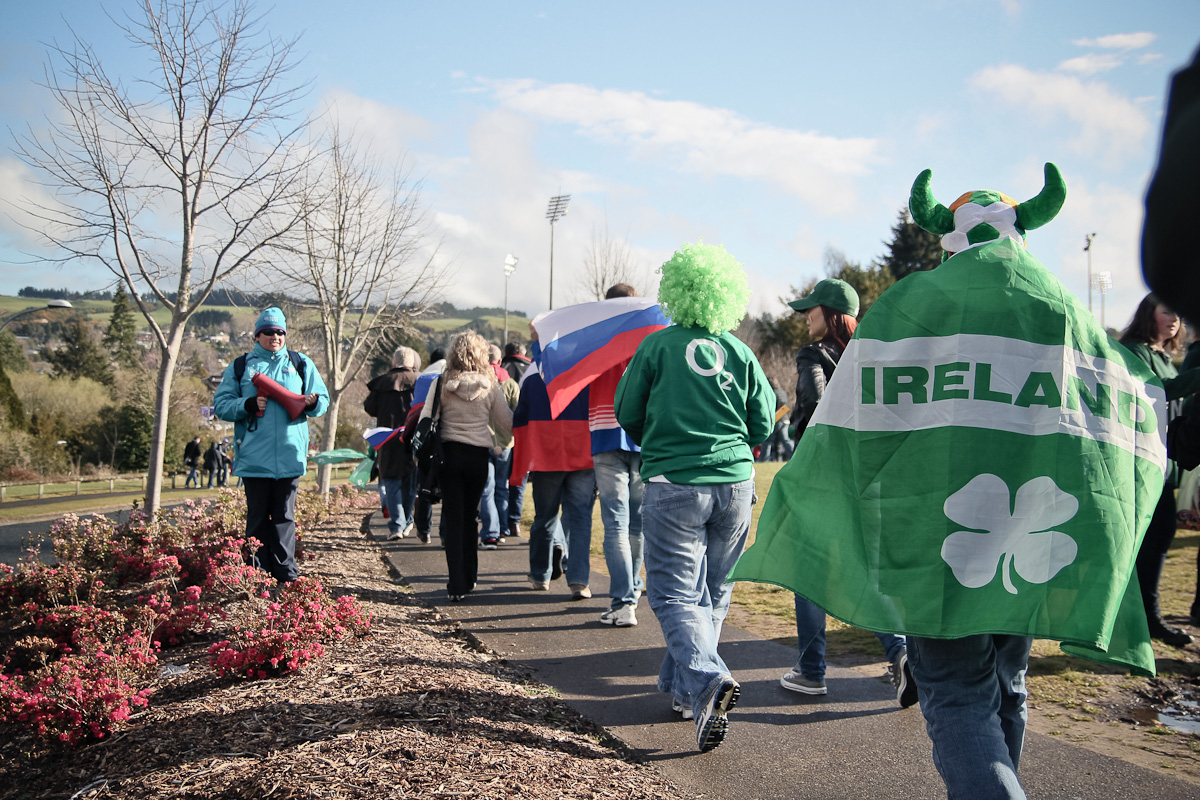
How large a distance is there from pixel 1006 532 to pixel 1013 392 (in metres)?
0.38

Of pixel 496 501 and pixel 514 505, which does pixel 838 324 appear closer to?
pixel 496 501

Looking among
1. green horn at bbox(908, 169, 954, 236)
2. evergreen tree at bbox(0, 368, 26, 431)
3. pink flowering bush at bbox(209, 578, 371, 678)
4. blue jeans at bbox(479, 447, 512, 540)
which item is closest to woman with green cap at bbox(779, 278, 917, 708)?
green horn at bbox(908, 169, 954, 236)

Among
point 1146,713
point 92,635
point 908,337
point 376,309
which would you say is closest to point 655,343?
point 908,337

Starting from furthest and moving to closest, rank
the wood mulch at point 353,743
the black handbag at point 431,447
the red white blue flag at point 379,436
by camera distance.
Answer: the red white blue flag at point 379,436, the black handbag at point 431,447, the wood mulch at point 353,743

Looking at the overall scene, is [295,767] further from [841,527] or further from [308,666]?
[841,527]

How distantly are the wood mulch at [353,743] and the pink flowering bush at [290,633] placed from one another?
83 millimetres

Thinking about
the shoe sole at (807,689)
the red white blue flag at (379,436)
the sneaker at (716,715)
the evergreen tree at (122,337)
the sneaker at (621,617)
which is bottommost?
the shoe sole at (807,689)

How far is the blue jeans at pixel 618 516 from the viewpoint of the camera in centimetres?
559

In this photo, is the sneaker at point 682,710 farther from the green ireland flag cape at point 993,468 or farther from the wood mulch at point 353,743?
the green ireland flag cape at point 993,468

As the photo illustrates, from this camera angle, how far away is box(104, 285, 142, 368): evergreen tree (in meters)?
70.1

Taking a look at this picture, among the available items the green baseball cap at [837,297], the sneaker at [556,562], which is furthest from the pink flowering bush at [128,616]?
the green baseball cap at [837,297]

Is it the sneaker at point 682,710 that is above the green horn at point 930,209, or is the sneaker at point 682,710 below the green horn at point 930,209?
below

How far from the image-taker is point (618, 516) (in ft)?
18.5

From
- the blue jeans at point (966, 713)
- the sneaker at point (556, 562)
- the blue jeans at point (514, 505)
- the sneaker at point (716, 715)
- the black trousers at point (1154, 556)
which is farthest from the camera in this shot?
the blue jeans at point (514, 505)
